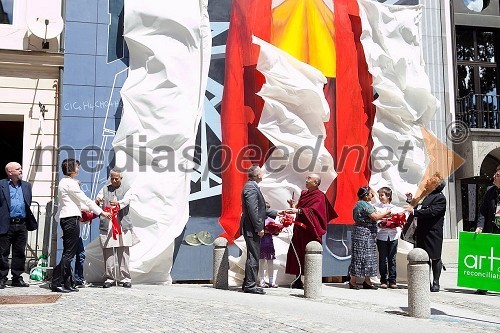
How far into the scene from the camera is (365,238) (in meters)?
10.0

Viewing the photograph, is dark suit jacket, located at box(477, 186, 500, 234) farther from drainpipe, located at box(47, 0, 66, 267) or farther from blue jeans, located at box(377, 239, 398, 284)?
drainpipe, located at box(47, 0, 66, 267)

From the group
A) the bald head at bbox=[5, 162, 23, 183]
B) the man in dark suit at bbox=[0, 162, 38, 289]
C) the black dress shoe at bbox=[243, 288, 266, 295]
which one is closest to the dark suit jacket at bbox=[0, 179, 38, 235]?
the man in dark suit at bbox=[0, 162, 38, 289]

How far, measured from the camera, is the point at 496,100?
51.2 ft

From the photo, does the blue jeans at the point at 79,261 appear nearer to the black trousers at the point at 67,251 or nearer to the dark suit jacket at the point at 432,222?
the black trousers at the point at 67,251

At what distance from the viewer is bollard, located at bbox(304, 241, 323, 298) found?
849 cm

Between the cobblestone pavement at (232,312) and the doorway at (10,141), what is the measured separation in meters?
5.88

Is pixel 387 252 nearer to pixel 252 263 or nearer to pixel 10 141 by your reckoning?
pixel 252 263

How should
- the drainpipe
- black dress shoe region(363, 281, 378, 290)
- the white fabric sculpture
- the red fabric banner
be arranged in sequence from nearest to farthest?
the white fabric sculpture → black dress shoe region(363, 281, 378, 290) → the drainpipe → the red fabric banner

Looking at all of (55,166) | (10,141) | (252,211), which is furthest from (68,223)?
(10,141)

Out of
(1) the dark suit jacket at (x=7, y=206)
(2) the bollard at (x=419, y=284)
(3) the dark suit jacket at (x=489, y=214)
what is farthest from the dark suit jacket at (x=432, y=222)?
(1) the dark suit jacket at (x=7, y=206)

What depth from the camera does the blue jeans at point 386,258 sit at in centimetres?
1051

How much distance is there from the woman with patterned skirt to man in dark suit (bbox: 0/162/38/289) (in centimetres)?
526

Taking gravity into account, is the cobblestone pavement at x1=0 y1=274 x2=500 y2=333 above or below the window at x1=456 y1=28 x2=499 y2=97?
below

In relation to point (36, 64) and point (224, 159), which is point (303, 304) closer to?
point (224, 159)
